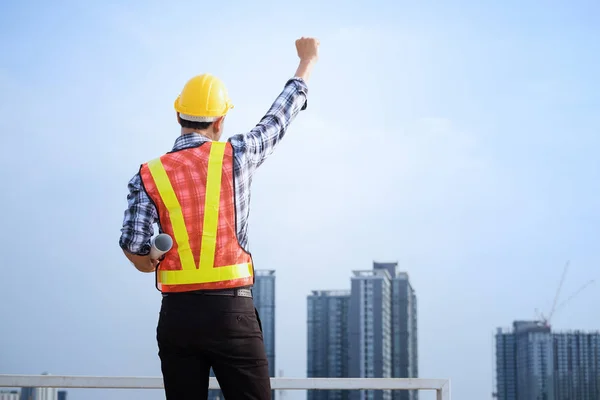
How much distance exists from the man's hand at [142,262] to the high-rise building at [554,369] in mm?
84090

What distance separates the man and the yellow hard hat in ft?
0.33

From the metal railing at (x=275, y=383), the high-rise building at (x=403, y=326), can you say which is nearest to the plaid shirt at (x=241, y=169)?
the metal railing at (x=275, y=383)

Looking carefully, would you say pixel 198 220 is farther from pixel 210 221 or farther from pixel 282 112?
pixel 282 112

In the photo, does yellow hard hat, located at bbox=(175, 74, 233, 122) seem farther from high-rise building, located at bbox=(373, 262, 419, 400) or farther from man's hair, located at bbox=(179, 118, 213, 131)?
high-rise building, located at bbox=(373, 262, 419, 400)

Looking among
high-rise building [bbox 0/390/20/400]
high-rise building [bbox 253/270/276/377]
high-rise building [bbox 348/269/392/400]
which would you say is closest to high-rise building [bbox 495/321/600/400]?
high-rise building [bbox 348/269/392/400]

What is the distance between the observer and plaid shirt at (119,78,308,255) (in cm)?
253

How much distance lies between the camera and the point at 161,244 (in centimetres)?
246

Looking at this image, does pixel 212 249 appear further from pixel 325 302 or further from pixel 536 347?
pixel 536 347

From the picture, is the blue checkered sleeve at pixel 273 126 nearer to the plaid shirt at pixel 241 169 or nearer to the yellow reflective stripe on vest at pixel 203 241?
the plaid shirt at pixel 241 169

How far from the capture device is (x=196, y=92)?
106 inches

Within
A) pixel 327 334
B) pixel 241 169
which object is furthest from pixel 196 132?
pixel 327 334

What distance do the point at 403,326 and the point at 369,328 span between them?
6065 millimetres

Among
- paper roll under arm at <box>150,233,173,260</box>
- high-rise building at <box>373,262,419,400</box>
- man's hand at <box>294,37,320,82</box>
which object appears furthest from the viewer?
high-rise building at <box>373,262,419,400</box>

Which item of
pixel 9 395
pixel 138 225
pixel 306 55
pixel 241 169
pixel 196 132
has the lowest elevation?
pixel 9 395
